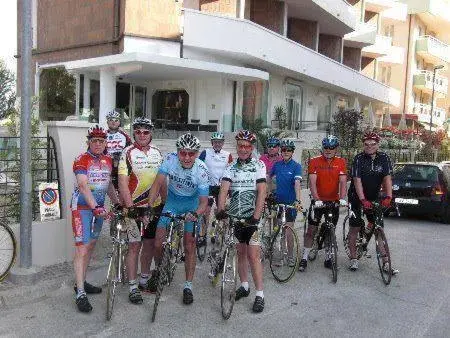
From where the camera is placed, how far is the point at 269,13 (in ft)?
78.1

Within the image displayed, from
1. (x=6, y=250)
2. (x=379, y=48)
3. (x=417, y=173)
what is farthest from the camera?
(x=379, y=48)

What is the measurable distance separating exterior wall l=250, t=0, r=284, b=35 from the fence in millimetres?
18832

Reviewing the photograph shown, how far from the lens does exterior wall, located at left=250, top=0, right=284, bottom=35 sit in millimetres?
23672

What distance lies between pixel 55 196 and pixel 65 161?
1.68 ft

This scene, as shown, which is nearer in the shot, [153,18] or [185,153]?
[185,153]

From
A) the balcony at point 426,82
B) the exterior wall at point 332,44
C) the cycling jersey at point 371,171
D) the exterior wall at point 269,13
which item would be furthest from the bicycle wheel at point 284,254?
the balcony at point 426,82

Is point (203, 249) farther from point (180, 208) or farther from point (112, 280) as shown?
point (112, 280)

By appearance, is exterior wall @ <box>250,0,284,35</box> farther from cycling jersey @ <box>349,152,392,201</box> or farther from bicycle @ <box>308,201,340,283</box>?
bicycle @ <box>308,201,340,283</box>

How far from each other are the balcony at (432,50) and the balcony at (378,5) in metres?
6.33

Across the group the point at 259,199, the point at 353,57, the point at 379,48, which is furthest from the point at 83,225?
the point at 379,48

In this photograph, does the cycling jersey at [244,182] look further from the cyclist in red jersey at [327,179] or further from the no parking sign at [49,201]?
the no parking sign at [49,201]

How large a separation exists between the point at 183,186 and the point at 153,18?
14.6 m

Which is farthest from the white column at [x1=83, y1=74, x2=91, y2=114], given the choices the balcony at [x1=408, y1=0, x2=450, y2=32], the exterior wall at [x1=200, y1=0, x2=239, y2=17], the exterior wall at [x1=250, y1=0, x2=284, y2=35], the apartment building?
the balcony at [x1=408, y1=0, x2=450, y2=32]

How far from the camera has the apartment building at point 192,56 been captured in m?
18.1
